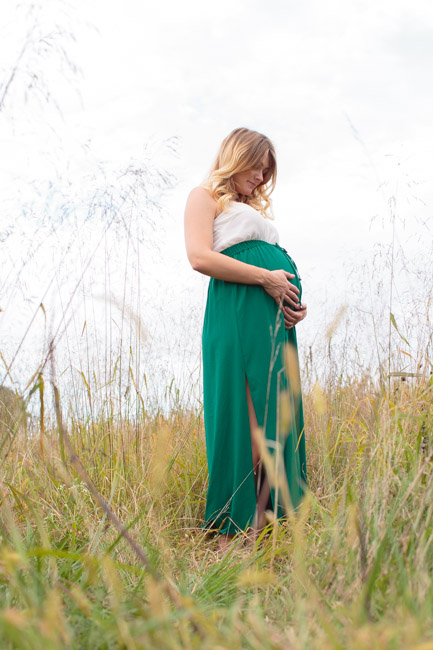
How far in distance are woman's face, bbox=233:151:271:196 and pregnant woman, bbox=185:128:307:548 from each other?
0.14 ft

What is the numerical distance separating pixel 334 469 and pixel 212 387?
676mm

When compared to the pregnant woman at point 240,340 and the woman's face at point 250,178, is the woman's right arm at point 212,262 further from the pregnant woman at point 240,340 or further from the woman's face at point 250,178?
the woman's face at point 250,178

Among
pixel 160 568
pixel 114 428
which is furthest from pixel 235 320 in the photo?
pixel 160 568

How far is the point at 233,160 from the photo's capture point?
2.46 m

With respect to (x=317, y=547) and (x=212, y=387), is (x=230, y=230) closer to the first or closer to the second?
(x=212, y=387)

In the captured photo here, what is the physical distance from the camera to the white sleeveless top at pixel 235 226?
236 cm

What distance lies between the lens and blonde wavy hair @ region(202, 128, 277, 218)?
2432 millimetres

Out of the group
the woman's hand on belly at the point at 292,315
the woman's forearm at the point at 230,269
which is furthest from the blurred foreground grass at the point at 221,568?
the woman's forearm at the point at 230,269

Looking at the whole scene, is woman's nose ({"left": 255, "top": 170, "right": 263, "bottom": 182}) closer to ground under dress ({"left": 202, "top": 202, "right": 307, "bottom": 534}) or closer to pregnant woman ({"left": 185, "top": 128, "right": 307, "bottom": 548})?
pregnant woman ({"left": 185, "top": 128, "right": 307, "bottom": 548})

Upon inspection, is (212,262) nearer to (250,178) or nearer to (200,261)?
(200,261)

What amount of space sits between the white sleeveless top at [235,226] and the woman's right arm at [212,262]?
5 cm

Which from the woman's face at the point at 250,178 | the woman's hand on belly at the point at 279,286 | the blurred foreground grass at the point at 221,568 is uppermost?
the woman's face at the point at 250,178

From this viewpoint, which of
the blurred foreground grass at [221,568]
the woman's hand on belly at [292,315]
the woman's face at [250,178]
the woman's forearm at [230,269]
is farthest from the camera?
the woman's face at [250,178]

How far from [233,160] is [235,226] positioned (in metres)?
0.30
